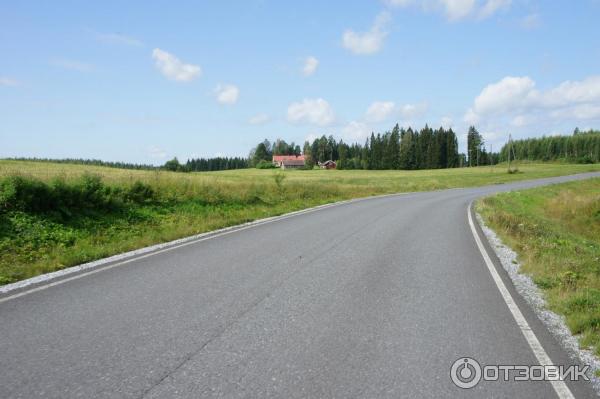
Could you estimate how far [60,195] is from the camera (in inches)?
488

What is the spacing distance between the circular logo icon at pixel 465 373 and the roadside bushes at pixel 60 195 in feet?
36.5

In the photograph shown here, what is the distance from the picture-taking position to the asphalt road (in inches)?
140

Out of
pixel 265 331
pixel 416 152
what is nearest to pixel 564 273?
pixel 265 331

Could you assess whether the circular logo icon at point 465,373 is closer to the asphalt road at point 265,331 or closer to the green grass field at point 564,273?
the asphalt road at point 265,331

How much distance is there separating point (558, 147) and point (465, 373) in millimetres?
172620

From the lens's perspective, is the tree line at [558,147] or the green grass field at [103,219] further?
the tree line at [558,147]

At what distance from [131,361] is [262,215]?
42.8 feet

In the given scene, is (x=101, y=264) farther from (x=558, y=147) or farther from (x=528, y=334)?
(x=558, y=147)

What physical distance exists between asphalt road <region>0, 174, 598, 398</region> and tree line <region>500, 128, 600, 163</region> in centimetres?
14517

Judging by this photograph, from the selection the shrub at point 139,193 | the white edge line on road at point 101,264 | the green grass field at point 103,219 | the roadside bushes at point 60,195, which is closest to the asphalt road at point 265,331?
the white edge line on road at point 101,264

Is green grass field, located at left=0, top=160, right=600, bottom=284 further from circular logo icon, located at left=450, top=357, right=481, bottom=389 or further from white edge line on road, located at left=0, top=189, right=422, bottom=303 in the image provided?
circular logo icon, located at left=450, top=357, right=481, bottom=389

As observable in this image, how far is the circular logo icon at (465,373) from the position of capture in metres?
3.67

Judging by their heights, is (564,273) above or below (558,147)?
below

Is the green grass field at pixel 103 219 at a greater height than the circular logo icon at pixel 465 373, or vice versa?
the green grass field at pixel 103 219
